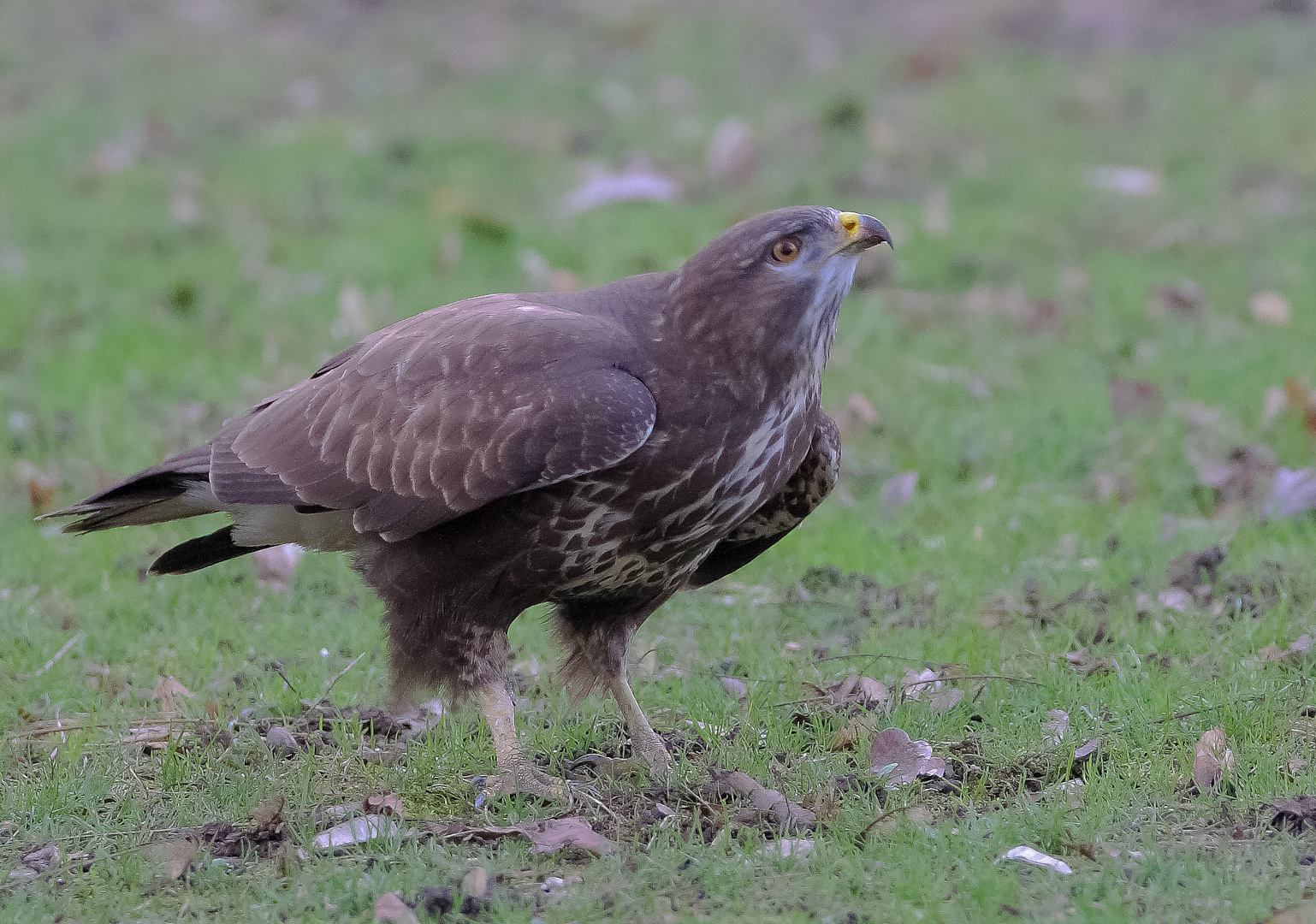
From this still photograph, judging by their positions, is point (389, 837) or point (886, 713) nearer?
point (389, 837)

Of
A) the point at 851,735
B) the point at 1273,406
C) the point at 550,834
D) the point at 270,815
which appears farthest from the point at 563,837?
the point at 1273,406

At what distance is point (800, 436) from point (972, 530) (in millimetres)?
2344

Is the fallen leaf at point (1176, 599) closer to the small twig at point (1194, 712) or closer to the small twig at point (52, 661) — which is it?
the small twig at point (1194, 712)

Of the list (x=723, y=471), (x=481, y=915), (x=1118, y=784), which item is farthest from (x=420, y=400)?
(x=1118, y=784)

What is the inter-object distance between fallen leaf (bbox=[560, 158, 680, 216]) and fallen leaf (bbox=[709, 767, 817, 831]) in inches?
254

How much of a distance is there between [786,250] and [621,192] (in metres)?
6.58

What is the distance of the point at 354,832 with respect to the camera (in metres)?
4.24

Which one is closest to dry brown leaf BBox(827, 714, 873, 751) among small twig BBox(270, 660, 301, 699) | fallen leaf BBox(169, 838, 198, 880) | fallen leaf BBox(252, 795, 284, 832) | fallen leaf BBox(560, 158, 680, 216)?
fallen leaf BBox(252, 795, 284, 832)

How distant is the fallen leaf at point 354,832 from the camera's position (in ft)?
13.8

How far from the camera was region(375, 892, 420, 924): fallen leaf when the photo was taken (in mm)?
3738

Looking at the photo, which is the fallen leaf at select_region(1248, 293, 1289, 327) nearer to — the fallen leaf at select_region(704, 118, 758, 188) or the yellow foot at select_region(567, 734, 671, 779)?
the fallen leaf at select_region(704, 118, 758, 188)

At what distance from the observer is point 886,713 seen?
4945mm

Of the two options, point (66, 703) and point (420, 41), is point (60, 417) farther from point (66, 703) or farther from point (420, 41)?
point (420, 41)

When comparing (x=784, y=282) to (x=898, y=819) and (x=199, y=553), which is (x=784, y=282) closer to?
(x=898, y=819)
